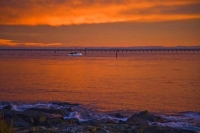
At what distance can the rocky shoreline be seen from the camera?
12.4m

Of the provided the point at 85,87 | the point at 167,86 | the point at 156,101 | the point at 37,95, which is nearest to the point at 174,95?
the point at 156,101

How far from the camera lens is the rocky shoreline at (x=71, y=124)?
40.7 ft

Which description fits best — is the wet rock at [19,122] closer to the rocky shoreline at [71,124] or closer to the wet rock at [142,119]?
the rocky shoreline at [71,124]

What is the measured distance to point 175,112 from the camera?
22.6 m

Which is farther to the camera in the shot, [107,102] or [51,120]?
[107,102]

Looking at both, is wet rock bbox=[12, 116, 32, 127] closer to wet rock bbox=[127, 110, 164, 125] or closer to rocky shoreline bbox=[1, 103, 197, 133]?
rocky shoreline bbox=[1, 103, 197, 133]

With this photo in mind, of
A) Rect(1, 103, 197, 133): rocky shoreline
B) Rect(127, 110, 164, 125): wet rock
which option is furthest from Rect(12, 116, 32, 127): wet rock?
Rect(127, 110, 164, 125): wet rock

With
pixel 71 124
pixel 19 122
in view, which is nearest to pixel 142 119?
pixel 71 124

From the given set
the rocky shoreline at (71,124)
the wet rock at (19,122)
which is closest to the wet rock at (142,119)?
the rocky shoreline at (71,124)

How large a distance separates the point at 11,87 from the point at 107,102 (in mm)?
13165

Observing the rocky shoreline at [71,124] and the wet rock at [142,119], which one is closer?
the rocky shoreline at [71,124]

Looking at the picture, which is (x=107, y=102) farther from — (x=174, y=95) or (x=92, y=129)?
(x=92, y=129)

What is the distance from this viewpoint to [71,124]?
48.2ft

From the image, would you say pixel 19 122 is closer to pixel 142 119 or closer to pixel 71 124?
pixel 71 124
